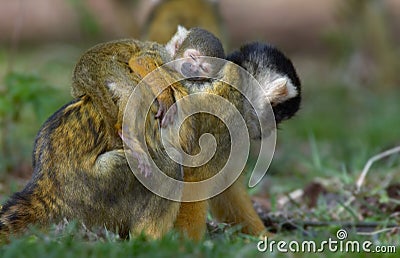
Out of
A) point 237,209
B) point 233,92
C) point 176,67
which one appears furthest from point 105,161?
point 237,209

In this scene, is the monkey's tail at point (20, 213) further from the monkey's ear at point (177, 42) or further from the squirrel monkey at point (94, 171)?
the monkey's ear at point (177, 42)

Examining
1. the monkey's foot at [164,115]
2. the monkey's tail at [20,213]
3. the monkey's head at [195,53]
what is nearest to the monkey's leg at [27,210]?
the monkey's tail at [20,213]

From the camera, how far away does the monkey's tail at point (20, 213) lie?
13.2ft

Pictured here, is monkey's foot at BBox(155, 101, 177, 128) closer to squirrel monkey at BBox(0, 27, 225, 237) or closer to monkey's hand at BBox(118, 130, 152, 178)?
squirrel monkey at BBox(0, 27, 225, 237)

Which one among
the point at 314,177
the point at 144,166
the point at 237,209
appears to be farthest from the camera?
the point at 314,177

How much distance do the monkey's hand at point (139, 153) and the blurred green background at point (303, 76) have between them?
5.24 feet

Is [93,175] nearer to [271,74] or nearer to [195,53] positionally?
[195,53]

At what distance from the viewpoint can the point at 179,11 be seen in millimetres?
8422

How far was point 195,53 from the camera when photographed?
14.8ft

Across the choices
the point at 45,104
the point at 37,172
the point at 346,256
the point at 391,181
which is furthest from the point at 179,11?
the point at 346,256

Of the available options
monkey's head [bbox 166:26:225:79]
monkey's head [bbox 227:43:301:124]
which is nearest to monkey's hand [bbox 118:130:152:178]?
monkey's head [bbox 166:26:225:79]

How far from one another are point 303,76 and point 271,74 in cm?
946

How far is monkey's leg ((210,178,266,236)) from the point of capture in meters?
5.04

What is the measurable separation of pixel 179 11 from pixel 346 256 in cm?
503
